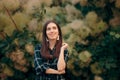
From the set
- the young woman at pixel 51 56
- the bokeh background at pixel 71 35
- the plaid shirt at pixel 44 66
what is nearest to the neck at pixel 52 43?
the young woman at pixel 51 56

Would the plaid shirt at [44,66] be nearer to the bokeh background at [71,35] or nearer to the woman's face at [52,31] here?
the woman's face at [52,31]

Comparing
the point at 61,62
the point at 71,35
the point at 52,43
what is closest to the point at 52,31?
the point at 52,43

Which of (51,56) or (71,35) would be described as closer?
(51,56)

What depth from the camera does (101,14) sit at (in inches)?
158

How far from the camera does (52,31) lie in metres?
2.64

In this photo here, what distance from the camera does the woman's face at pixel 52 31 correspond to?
2.64 metres

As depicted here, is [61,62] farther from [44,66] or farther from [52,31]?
[52,31]

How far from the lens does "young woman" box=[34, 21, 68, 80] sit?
2.60m

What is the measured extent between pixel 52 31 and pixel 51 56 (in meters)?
0.19

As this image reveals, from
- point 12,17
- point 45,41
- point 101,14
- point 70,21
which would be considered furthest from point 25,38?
point 45,41

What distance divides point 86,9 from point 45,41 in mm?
1494

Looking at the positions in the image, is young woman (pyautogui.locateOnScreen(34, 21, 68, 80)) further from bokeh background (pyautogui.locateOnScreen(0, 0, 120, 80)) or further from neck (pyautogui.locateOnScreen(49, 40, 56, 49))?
bokeh background (pyautogui.locateOnScreen(0, 0, 120, 80))

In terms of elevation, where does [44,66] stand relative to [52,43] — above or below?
below

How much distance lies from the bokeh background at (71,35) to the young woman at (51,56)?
3.30 ft
